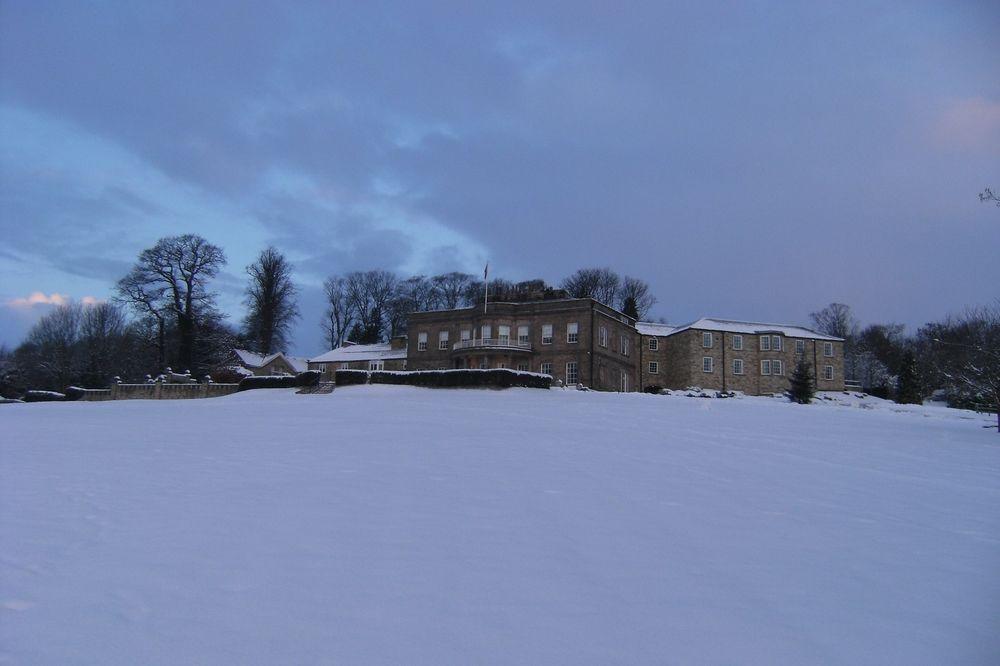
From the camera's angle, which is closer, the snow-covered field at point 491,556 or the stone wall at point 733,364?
the snow-covered field at point 491,556

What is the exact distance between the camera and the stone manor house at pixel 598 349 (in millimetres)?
46125

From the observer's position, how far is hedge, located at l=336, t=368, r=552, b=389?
1364 inches

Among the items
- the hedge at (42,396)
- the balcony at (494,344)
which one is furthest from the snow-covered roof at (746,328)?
the hedge at (42,396)

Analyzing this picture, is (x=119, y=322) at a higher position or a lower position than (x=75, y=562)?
higher

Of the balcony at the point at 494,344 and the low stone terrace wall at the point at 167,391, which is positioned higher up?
the balcony at the point at 494,344

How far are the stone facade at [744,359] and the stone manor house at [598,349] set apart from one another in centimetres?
8

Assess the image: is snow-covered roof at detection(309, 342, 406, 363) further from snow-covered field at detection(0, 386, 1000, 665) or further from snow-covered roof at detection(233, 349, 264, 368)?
snow-covered field at detection(0, 386, 1000, 665)

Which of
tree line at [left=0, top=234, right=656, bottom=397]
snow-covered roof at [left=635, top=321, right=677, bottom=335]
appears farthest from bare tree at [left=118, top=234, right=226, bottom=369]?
snow-covered roof at [left=635, top=321, right=677, bottom=335]

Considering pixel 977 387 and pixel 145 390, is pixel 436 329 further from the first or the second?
pixel 977 387

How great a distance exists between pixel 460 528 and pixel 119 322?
69186 millimetres

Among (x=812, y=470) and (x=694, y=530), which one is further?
(x=812, y=470)

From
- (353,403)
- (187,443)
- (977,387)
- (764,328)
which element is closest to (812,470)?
(187,443)

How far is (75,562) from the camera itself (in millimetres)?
6590

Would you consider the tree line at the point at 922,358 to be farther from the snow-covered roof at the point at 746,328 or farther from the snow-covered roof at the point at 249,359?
the snow-covered roof at the point at 249,359
